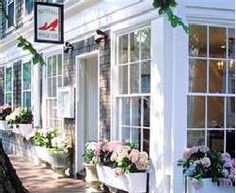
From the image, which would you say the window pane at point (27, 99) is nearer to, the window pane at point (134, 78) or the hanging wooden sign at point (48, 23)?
the hanging wooden sign at point (48, 23)

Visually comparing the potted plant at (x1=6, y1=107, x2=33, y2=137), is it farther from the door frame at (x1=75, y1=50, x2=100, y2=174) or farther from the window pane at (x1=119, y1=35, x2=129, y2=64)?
the window pane at (x1=119, y1=35, x2=129, y2=64)

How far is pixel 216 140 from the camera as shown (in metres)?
8.05

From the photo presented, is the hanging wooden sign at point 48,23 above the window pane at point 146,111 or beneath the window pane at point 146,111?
above

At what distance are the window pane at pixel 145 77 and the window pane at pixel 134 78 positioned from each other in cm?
19

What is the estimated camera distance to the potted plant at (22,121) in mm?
14430

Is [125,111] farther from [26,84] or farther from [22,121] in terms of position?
[26,84]

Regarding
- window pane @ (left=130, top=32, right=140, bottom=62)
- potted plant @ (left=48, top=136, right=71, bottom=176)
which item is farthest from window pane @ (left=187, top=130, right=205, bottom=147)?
potted plant @ (left=48, top=136, right=71, bottom=176)

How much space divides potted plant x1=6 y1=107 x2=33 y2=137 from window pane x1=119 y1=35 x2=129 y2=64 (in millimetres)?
5832

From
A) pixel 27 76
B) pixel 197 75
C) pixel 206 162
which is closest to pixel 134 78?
pixel 197 75

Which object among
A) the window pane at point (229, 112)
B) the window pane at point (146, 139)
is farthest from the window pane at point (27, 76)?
the window pane at point (229, 112)

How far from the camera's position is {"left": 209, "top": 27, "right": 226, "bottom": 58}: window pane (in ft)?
26.3

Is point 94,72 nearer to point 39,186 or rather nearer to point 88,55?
point 88,55

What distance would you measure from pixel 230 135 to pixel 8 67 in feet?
35.7

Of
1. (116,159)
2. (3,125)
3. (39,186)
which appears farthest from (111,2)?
(3,125)
